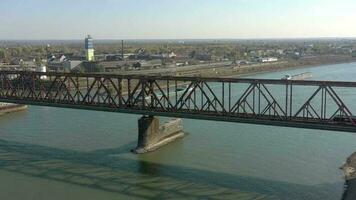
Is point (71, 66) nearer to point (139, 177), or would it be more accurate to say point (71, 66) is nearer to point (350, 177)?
point (139, 177)

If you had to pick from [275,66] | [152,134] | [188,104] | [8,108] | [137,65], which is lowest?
[275,66]

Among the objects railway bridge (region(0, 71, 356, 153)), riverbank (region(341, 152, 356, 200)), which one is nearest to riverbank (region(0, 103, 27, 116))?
railway bridge (region(0, 71, 356, 153))

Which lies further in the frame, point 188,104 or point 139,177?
point 188,104

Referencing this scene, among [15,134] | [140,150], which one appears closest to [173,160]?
[140,150]

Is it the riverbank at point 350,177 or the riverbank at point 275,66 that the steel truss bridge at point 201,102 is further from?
the riverbank at point 275,66

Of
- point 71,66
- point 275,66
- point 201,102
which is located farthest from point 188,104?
point 275,66

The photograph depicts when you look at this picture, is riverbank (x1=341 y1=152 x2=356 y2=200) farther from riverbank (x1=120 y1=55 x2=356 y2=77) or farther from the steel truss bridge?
riverbank (x1=120 y1=55 x2=356 y2=77)

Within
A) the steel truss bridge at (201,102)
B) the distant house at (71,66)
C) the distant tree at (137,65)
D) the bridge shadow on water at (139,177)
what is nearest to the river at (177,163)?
the bridge shadow on water at (139,177)
